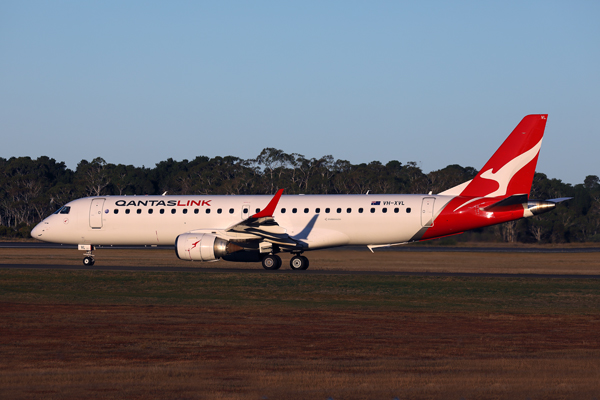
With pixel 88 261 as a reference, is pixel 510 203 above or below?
above

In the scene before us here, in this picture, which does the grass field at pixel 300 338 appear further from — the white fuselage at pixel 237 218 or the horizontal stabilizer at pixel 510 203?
the white fuselage at pixel 237 218

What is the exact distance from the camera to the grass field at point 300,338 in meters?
8.96

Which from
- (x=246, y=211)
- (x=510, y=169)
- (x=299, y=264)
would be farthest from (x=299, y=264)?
(x=510, y=169)

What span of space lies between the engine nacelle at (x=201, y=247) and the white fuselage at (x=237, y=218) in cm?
150

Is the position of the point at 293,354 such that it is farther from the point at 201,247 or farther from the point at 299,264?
the point at 299,264

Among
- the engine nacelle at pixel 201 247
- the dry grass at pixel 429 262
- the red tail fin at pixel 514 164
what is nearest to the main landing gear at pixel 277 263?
the dry grass at pixel 429 262

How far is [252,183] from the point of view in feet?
300

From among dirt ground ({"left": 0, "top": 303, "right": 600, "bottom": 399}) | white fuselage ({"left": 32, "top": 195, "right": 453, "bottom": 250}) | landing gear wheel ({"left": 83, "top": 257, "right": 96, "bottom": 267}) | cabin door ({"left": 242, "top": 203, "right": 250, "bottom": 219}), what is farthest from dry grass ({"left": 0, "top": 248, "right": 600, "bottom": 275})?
dirt ground ({"left": 0, "top": 303, "right": 600, "bottom": 399})

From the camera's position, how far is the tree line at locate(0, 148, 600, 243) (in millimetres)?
82625

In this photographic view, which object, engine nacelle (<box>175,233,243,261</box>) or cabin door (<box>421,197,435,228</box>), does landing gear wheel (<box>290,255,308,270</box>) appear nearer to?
engine nacelle (<box>175,233,243,261</box>)

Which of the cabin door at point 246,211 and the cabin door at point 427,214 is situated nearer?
the cabin door at point 427,214

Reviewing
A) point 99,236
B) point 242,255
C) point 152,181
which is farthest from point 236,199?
point 152,181

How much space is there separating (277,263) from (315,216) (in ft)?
8.57

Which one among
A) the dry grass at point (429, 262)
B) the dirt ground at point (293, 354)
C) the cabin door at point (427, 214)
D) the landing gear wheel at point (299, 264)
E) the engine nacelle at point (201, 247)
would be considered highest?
the cabin door at point (427, 214)
